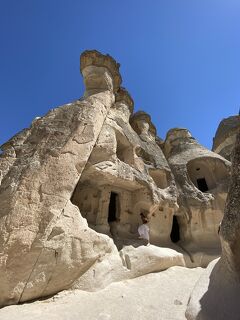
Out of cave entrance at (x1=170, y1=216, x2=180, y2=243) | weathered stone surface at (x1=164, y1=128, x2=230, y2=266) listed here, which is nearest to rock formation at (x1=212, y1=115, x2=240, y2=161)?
weathered stone surface at (x1=164, y1=128, x2=230, y2=266)

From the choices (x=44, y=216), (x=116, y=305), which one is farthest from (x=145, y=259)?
(x=44, y=216)

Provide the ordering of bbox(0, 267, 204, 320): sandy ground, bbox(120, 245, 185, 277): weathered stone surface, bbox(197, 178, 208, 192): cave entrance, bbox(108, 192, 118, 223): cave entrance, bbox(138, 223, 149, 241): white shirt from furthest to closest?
1. bbox(197, 178, 208, 192): cave entrance
2. bbox(108, 192, 118, 223): cave entrance
3. bbox(138, 223, 149, 241): white shirt
4. bbox(120, 245, 185, 277): weathered stone surface
5. bbox(0, 267, 204, 320): sandy ground

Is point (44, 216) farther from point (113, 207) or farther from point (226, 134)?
point (226, 134)

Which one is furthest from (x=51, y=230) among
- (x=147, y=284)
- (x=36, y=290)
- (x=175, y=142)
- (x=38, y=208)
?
(x=175, y=142)

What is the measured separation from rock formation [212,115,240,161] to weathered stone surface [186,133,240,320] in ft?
51.4

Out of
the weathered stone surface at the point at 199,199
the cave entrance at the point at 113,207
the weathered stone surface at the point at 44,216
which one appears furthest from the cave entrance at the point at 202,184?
the weathered stone surface at the point at 44,216

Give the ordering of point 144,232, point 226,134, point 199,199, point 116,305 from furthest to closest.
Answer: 1. point 226,134
2. point 199,199
3. point 144,232
4. point 116,305

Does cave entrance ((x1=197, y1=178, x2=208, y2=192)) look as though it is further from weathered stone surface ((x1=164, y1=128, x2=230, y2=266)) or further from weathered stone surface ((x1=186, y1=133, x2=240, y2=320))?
weathered stone surface ((x1=186, y1=133, x2=240, y2=320))

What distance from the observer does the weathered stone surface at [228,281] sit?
2172 mm

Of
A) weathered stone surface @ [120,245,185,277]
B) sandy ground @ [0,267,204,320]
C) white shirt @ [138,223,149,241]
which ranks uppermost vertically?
white shirt @ [138,223,149,241]

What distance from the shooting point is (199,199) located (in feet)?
30.7

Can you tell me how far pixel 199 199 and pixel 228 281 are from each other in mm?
7219

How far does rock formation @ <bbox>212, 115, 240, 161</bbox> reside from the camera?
1748cm

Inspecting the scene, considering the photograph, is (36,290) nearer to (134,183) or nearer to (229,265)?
(229,265)
